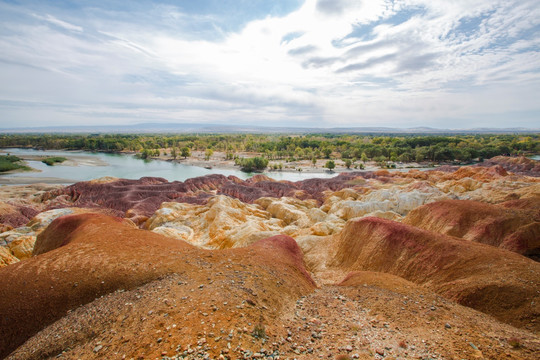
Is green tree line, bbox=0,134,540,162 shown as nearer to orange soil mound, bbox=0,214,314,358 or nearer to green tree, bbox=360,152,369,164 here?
green tree, bbox=360,152,369,164

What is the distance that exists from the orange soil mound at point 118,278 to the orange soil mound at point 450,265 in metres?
7.91

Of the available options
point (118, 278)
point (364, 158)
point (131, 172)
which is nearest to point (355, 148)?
point (364, 158)

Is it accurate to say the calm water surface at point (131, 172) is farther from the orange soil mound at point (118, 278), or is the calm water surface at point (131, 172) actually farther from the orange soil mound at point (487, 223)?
the orange soil mound at point (118, 278)

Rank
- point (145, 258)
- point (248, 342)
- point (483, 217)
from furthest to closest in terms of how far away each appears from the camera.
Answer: point (483, 217) → point (145, 258) → point (248, 342)

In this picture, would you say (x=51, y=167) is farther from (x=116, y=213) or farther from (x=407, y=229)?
(x=407, y=229)

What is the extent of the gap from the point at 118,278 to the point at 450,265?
18269mm

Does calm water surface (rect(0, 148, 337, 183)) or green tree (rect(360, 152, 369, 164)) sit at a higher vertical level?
green tree (rect(360, 152, 369, 164))

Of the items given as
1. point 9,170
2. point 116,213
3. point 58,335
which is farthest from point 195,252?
point 9,170

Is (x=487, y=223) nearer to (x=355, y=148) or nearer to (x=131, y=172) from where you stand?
(x=131, y=172)

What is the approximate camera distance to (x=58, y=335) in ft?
30.4

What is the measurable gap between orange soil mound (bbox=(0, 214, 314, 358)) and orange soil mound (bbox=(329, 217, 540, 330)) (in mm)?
7914

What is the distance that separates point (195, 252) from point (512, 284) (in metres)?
15.8

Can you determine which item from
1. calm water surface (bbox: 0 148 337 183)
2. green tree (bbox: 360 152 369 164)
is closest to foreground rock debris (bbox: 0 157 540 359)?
calm water surface (bbox: 0 148 337 183)

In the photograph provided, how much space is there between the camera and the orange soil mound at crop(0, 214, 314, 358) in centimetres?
1052
